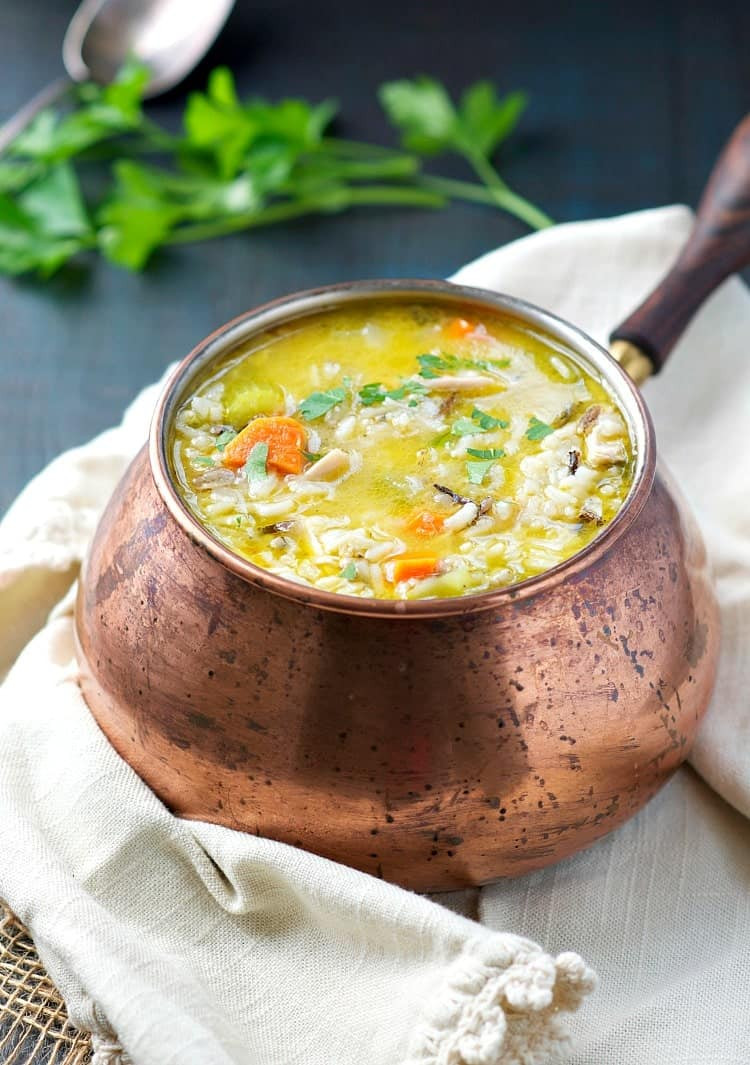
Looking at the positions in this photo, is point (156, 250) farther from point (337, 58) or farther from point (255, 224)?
point (337, 58)

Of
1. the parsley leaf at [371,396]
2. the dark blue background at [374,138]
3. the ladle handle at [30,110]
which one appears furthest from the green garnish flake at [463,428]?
the ladle handle at [30,110]

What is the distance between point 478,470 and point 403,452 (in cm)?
13

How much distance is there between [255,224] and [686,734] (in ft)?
6.89

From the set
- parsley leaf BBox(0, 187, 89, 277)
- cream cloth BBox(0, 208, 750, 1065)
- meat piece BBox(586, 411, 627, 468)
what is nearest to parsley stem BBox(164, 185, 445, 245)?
parsley leaf BBox(0, 187, 89, 277)

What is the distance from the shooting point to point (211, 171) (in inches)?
149

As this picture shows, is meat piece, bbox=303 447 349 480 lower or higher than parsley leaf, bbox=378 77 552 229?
higher

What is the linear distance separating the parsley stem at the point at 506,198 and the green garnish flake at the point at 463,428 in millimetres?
1530

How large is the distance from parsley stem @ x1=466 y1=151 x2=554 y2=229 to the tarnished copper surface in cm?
171

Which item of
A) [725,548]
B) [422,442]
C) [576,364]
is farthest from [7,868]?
[725,548]

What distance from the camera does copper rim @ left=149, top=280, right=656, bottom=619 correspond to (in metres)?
1.82

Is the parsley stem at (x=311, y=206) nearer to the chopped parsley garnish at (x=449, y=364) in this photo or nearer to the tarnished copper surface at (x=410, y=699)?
the chopped parsley garnish at (x=449, y=364)

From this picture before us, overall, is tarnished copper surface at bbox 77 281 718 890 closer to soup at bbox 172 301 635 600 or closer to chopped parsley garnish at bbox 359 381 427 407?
soup at bbox 172 301 635 600

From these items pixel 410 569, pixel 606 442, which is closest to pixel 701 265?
pixel 606 442

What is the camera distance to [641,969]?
80.4 inches
